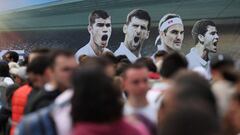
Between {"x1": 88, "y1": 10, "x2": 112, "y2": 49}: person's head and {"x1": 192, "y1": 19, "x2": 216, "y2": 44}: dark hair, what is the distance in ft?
5.48

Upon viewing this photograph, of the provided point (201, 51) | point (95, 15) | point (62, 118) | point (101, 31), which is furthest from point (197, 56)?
point (62, 118)

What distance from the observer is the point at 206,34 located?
10031 millimetres

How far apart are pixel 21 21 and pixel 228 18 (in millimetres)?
4149

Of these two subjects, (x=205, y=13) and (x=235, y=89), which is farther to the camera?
(x=205, y=13)

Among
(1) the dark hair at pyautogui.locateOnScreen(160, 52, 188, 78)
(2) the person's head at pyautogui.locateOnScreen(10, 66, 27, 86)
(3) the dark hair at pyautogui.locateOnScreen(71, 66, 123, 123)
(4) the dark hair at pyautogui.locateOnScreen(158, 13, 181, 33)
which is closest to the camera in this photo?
(3) the dark hair at pyautogui.locateOnScreen(71, 66, 123, 123)

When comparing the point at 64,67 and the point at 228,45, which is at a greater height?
the point at 64,67

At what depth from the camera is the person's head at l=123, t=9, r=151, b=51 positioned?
32.4ft

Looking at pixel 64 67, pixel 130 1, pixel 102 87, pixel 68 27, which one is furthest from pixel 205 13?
pixel 102 87

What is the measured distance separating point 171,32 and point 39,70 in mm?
6620

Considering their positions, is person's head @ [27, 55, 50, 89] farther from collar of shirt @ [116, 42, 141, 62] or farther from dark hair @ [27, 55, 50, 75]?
collar of shirt @ [116, 42, 141, 62]

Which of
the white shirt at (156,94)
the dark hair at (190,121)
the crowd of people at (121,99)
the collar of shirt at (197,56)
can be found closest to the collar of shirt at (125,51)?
the collar of shirt at (197,56)

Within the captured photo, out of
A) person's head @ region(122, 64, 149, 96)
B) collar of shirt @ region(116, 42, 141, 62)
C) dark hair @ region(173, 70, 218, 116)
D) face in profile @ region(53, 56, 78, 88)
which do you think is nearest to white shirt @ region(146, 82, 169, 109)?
person's head @ region(122, 64, 149, 96)

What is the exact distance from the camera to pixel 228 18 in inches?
386

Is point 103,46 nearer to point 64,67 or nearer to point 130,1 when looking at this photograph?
point 130,1
